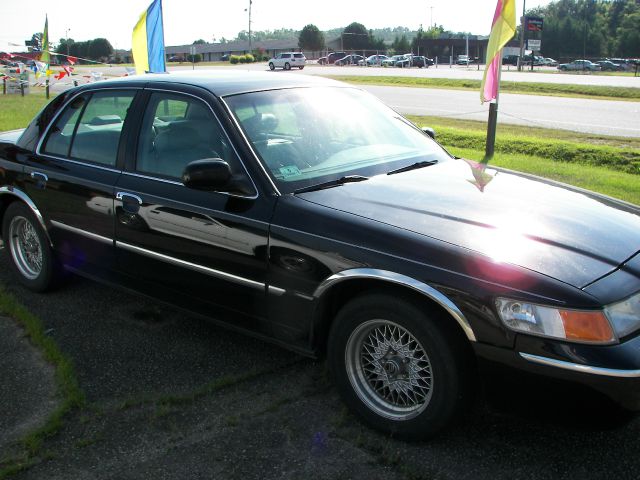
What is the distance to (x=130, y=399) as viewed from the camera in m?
3.41

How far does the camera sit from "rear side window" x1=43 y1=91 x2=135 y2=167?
13.7 ft

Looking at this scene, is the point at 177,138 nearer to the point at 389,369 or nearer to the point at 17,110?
the point at 389,369

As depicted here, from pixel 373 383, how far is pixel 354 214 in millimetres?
831

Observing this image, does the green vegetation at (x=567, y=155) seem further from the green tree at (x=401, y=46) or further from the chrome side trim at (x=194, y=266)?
the green tree at (x=401, y=46)

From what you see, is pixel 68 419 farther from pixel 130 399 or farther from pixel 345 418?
pixel 345 418

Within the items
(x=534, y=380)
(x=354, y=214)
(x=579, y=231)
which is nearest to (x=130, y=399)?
(x=354, y=214)

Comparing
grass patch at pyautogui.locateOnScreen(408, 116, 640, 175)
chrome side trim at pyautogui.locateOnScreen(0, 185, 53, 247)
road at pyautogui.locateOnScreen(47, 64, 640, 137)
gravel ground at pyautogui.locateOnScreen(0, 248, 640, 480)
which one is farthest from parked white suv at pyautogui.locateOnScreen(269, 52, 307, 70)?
gravel ground at pyautogui.locateOnScreen(0, 248, 640, 480)

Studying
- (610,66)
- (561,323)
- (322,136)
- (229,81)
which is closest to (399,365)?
(561,323)

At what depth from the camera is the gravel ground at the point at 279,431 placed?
274cm

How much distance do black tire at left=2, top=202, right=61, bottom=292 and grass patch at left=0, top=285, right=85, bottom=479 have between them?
0.21 meters

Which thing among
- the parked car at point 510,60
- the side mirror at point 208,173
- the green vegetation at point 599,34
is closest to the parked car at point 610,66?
the parked car at point 510,60

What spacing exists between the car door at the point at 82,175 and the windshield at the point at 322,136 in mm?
976

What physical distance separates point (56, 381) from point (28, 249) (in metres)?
1.82

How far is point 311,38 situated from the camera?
9975 centimetres
